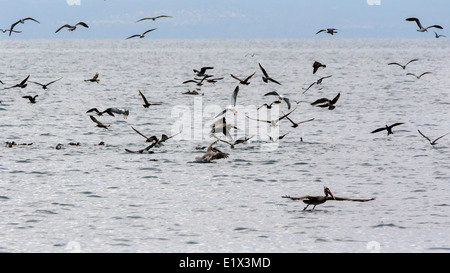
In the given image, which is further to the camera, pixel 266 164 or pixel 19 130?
pixel 19 130

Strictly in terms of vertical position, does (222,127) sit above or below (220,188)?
above

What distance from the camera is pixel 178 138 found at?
3728 cm

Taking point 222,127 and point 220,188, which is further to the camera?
point 222,127

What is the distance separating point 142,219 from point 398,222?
7.06 meters

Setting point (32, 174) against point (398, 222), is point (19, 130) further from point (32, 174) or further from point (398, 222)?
point (398, 222)

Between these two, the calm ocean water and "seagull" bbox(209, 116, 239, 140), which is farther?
"seagull" bbox(209, 116, 239, 140)

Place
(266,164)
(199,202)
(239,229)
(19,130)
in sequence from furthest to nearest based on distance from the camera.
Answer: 1. (19,130)
2. (266,164)
3. (199,202)
4. (239,229)

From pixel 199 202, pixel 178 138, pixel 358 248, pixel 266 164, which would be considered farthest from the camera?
pixel 178 138

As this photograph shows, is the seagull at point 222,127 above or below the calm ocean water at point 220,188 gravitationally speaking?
above

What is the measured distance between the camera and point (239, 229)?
18.5m

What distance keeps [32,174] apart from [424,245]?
15326mm

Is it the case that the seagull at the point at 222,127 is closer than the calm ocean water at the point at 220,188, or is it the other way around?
the calm ocean water at the point at 220,188

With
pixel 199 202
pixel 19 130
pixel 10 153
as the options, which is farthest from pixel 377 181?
pixel 19 130

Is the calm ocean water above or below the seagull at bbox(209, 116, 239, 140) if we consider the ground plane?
below
